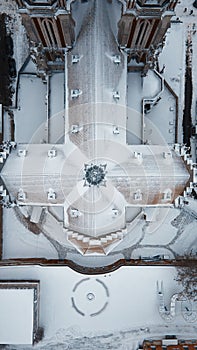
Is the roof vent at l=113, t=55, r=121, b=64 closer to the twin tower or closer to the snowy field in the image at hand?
the twin tower

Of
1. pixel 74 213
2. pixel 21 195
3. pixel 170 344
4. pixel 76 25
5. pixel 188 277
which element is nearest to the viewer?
pixel 76 25

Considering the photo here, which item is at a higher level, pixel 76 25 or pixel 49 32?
pixel 76 25

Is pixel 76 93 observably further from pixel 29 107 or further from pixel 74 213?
pixel 29 107

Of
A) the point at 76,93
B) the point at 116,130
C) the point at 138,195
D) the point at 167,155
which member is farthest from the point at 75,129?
the point at 167,155

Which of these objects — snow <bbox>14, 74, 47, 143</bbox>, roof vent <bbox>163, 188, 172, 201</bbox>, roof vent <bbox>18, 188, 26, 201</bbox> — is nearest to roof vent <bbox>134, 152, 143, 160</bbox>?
roof vent <bbox>163, 188, 172, 201</bbox>

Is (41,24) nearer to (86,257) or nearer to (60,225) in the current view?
(60,225)

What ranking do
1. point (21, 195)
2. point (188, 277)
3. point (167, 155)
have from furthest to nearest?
point (188, 277), point (167, 155), point (21, 195)
